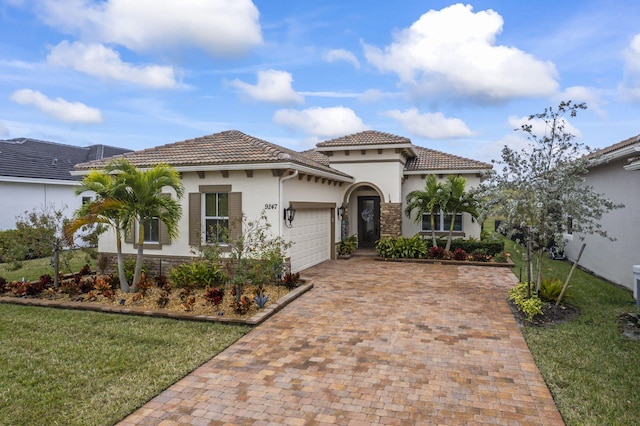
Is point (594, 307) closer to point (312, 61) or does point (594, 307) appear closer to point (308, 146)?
point (312, 61)

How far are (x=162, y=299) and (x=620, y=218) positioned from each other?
41.7 ft

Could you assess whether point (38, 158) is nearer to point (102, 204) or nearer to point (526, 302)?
point (102, 204)

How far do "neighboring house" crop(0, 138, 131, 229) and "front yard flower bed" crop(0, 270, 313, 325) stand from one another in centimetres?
865

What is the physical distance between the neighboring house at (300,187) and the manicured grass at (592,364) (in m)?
7.44

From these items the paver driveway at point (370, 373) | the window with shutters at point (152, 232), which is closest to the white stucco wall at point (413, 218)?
the paver driveway at point (370, 373)

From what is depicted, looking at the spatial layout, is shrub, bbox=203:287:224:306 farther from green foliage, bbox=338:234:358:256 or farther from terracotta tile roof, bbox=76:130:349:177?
green foliage, bbox=338:234:358:256

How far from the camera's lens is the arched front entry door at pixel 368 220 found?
64.1 feet

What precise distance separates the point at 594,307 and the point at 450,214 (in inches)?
362

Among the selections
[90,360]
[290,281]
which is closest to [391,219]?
[290,281]

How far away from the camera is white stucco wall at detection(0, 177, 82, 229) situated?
19.4 metres

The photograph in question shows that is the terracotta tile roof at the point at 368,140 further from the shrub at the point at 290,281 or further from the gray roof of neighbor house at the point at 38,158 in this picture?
the gray roof of neighbor house at the point at 38,158

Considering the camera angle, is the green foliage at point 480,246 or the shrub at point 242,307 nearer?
the shrub at point 242,307

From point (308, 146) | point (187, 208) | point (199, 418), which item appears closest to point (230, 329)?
point (199, 418)

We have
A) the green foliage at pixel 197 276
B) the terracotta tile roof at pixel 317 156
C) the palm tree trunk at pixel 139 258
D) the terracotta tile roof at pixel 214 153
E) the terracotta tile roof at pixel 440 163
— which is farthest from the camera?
the terracotta tile roof at pixel 317 156
